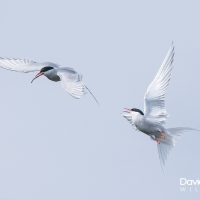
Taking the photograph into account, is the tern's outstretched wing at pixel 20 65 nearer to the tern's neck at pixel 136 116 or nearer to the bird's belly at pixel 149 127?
the tern's neck at pixel 136 116

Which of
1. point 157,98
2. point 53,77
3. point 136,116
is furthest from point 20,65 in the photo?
point 157,98

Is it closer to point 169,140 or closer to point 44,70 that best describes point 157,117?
point 169,140

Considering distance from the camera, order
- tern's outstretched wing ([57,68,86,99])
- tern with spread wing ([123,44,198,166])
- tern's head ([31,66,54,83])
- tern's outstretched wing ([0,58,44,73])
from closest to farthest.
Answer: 1. tern's outstretched wing ([57,68,86,99])
2. tern with spread wing ([123,44,198,166])
3. tern's head ([31,66,54,83])
4. tern's outstretched wing ([0,58,44,73])

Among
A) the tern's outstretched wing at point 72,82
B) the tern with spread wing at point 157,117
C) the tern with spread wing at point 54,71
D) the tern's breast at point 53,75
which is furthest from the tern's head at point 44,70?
the tern with spread wing at point 157,117

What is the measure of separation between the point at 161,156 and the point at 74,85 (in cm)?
215

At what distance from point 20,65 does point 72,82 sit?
104 inches

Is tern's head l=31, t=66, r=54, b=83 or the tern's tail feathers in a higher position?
tern's head l=31, t=66, r=54, b=83

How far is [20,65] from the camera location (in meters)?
16.4

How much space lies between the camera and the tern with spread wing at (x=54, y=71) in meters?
13.7

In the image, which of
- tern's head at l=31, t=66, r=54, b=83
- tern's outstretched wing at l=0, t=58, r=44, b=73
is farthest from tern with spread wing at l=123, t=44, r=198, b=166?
tern's outstretched wing at l=0, t=58, r=44, b=73

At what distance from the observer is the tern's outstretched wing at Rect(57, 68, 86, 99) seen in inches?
530

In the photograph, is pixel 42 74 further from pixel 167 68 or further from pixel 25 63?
pixel 167 68

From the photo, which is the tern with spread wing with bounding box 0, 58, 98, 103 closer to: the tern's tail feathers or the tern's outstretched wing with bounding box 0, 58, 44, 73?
the tern's outstretched wing with bounding box 0, 58, 44, 73

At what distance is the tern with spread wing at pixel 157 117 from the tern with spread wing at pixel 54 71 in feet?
3.95
